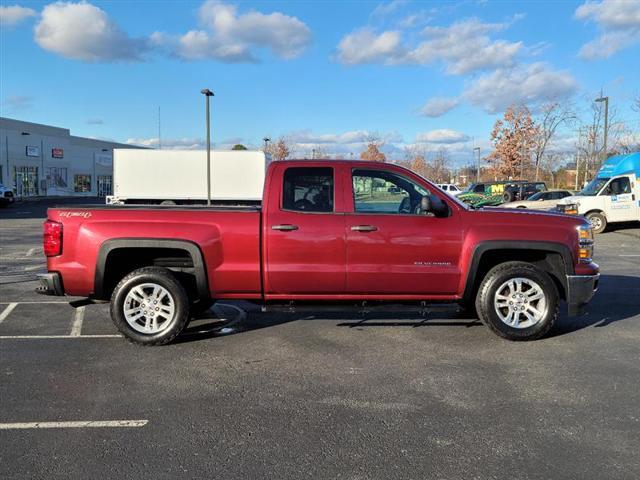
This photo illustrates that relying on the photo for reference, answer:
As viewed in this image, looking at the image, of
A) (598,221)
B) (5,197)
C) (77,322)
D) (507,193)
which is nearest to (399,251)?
(77,322)

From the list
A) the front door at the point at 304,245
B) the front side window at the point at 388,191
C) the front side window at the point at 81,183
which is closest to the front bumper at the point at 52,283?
the front door at the point at 304,245

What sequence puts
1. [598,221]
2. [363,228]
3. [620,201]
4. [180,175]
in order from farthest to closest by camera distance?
[180,175], [598,221], [620,201], [363,228]

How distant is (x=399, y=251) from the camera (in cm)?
552

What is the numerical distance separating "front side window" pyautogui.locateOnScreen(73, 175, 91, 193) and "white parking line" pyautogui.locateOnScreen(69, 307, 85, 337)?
58.9 meters

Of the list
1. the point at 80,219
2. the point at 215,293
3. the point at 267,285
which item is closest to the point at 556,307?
the point at 267,285

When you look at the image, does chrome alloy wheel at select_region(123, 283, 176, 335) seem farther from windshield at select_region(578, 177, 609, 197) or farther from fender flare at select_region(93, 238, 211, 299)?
windshield at select_region(578, 177, 609, 197)

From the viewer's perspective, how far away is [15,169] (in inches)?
1994

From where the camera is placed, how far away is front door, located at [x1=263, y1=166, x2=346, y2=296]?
549cm

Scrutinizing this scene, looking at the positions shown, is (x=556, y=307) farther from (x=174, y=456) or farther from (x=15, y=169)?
(x=15, y=169)

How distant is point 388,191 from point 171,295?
8.51 ft

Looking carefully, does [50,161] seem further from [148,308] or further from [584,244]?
[584,244]

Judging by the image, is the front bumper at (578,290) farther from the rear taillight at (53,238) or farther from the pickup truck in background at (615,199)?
the pickup truck in background at (615,199)

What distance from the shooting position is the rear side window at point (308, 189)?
5.63 metres

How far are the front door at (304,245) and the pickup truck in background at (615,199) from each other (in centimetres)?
1564
